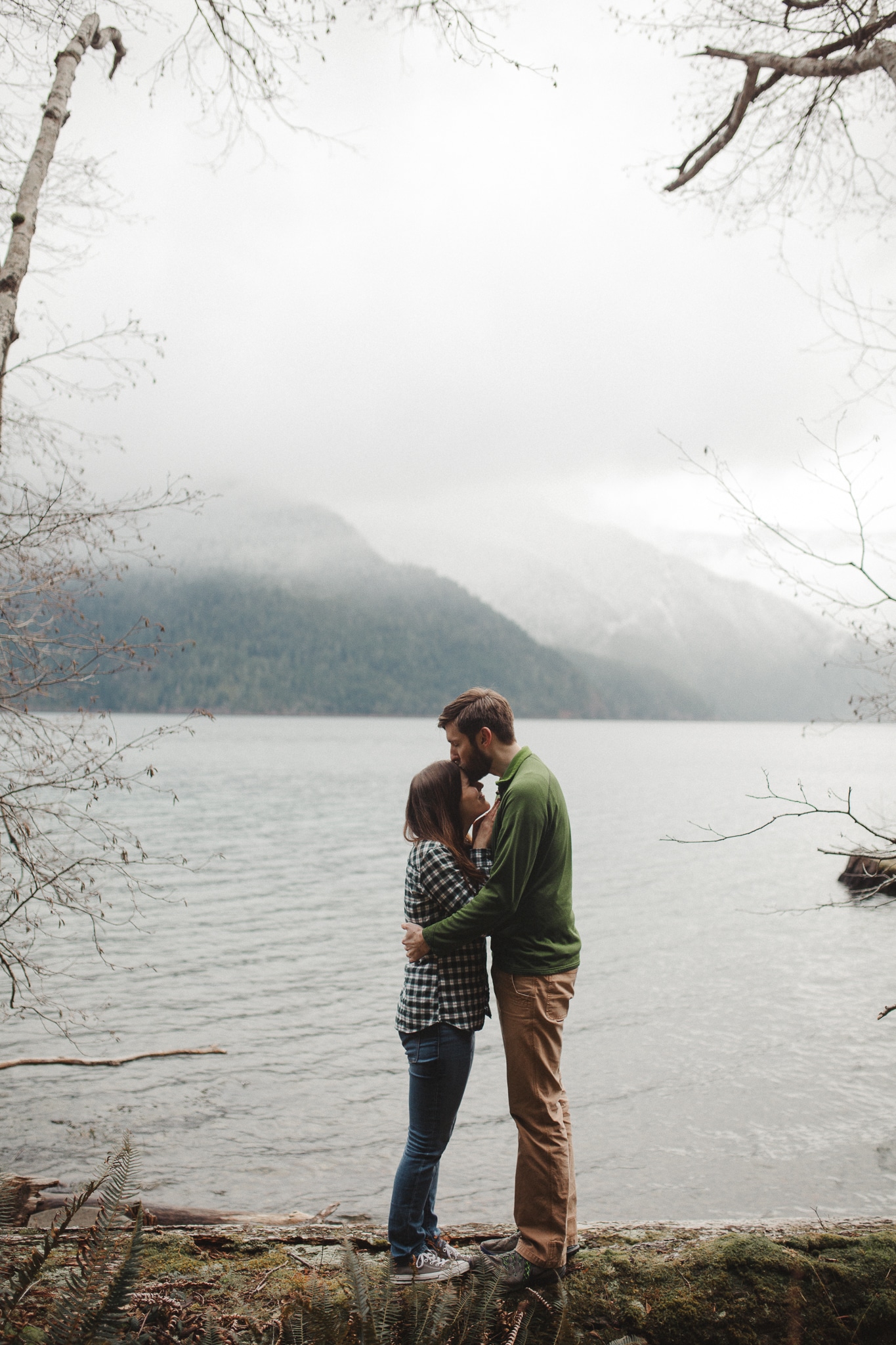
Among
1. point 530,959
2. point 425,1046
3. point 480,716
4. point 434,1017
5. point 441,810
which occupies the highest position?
point 480,716

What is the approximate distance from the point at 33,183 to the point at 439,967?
14.6 feet

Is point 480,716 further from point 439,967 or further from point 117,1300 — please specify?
point 117,1300

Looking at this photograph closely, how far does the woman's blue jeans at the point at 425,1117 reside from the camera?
3633 mm

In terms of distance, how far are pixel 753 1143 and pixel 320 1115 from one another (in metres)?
4.57

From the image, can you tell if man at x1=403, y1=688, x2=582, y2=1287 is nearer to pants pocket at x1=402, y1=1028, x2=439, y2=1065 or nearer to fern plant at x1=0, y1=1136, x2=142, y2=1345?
pants pocket at x1=402, y1=1028, x2=439, y2=1065

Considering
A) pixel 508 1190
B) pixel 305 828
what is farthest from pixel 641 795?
pixel 508 1190

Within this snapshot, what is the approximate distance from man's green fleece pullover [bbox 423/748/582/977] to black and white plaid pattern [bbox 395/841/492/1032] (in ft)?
0.38

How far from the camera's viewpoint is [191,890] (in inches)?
981

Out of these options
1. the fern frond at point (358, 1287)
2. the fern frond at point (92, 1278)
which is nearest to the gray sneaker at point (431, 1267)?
the fern frond at point (358, 1287)

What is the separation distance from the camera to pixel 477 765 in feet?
12.5

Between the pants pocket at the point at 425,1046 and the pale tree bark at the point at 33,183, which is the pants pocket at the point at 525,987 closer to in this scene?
the pants pocket at the point at 425,1046

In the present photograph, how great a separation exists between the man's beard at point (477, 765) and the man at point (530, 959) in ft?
0.07

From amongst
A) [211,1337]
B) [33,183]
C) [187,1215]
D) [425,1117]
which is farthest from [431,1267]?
[33,183]

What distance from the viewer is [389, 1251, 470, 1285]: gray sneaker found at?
3.45 meters
